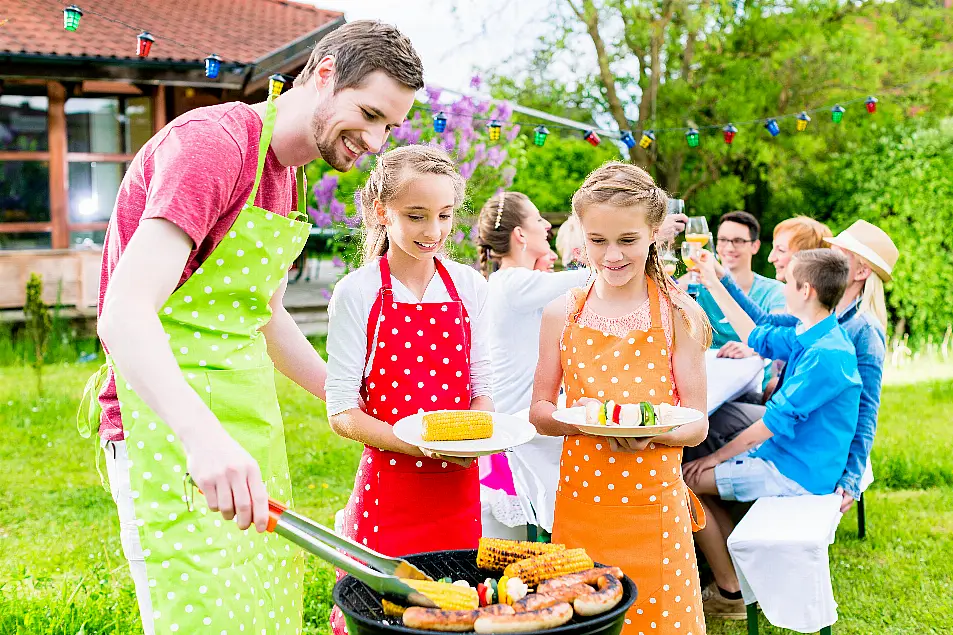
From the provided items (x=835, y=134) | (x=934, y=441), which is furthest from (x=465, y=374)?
(x=835, y=134)

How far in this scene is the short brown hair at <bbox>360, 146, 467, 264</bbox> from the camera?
8.82 feet

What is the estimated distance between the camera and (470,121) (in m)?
8.51

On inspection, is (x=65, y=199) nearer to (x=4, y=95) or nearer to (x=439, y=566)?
(x=4, y=95)

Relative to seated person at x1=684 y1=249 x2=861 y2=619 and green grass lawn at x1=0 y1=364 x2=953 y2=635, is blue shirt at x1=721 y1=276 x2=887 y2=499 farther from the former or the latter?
green grass lawn at x1=0 y1=364 x2=953 y2=635

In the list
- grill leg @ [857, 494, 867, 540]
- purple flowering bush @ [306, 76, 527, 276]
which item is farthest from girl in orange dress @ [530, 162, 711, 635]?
purple flowering bush @ [306, 76, 527, 276]

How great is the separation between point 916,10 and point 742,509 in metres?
13.3

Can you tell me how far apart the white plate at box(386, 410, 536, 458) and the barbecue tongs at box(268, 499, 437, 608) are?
41 cm

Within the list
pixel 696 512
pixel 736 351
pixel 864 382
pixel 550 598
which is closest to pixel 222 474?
pixel 550 598

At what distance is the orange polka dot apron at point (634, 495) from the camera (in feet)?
8.73

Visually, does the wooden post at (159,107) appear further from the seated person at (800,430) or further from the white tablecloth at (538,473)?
the seated person at (800,430)

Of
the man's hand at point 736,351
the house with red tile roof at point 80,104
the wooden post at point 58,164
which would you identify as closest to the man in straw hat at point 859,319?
the man's hand at point 736,351

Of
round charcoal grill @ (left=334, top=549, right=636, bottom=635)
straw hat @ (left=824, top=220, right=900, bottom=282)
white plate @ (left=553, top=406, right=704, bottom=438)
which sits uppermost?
straw hat @ (left=824, top=220, right=900, bottom=282)

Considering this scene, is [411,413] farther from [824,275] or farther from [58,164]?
[58,164]

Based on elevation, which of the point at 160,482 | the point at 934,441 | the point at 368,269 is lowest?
the point at 934,441
